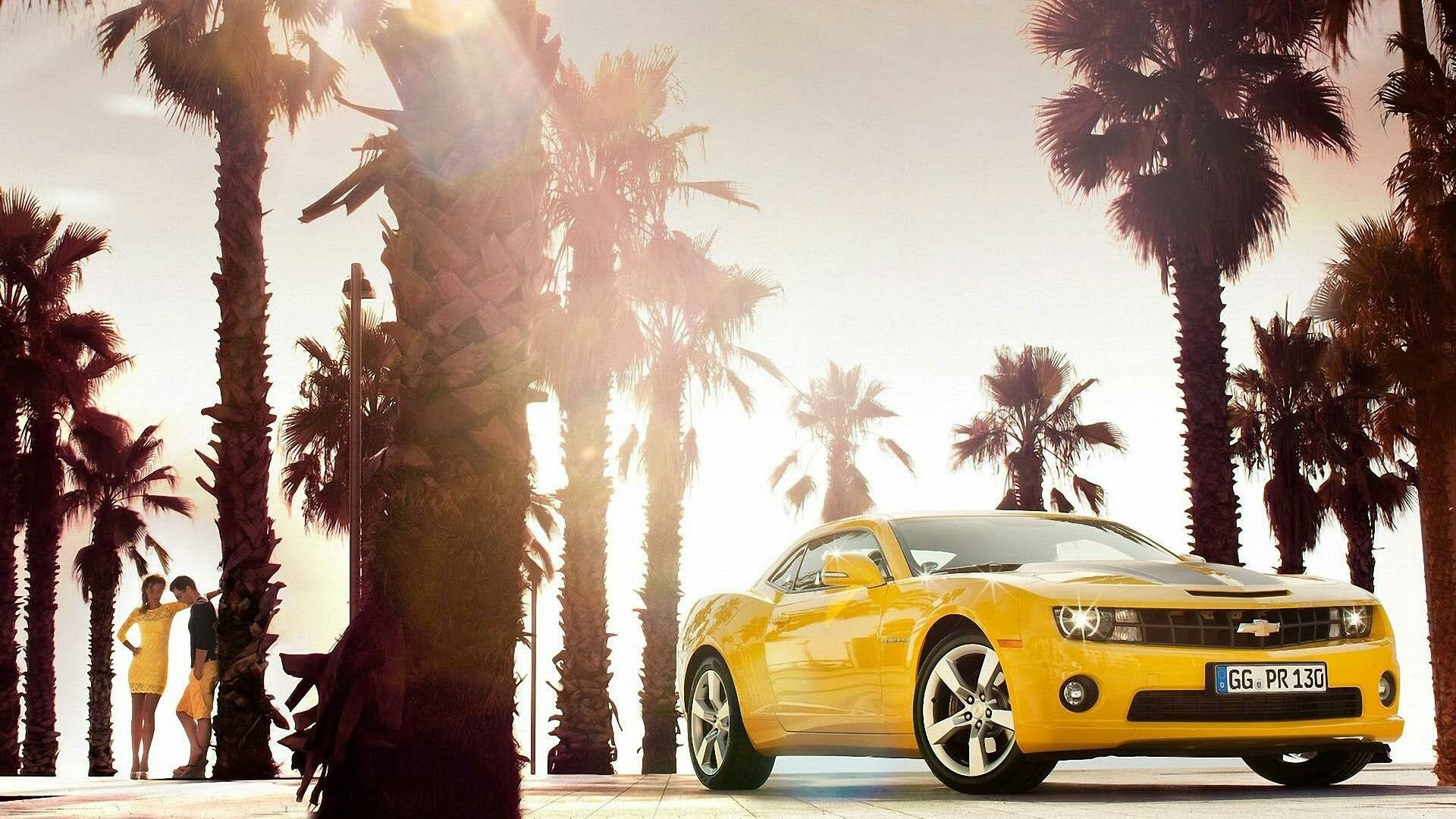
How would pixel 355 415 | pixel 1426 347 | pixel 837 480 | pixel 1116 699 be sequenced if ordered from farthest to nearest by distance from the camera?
pixel 837 480, pixel 355 415, pixel 1426 347, pixel 1116 699

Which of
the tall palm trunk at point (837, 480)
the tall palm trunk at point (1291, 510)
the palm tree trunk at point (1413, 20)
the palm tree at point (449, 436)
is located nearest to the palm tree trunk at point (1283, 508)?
the tall palm trunk at point (1291, 510)

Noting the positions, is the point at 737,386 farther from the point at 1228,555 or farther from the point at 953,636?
the point at 953,636

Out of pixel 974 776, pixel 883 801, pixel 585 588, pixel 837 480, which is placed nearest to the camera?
pixel 974 776

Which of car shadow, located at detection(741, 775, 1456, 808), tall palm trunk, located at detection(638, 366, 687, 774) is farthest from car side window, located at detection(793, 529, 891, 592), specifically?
tall palm trunk, located at detection(638, 366, 687, 774)

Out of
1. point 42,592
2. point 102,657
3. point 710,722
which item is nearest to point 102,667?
point 102,657

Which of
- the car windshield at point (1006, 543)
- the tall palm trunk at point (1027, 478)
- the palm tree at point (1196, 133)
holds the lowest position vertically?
the car windshield at point (1006, 543)

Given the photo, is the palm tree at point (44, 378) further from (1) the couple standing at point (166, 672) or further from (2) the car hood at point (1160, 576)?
(2) the car hood at point (1160, 576)

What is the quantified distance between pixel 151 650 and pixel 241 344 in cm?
308

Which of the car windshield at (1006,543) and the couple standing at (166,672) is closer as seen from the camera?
the car windshield at (1006,543)

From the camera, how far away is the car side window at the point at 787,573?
28.1ft

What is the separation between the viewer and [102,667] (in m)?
33.3

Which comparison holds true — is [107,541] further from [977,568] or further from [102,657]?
[977,568]

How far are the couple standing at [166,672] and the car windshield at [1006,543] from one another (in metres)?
8.38

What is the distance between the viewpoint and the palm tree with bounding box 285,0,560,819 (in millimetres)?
4172
